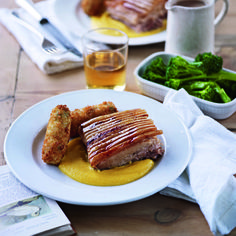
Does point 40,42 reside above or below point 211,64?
below

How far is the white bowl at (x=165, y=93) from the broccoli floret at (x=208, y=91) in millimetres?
67

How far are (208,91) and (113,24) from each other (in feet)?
4.71

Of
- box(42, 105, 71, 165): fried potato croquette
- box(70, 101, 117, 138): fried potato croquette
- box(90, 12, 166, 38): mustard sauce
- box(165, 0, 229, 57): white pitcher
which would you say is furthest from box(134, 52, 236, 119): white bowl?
box(42, 105, 71, 165): fried potato croquette

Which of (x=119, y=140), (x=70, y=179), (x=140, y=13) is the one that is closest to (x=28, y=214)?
(x=70, y=179)

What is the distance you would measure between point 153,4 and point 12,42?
1299 millimetres

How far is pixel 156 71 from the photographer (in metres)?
2.63

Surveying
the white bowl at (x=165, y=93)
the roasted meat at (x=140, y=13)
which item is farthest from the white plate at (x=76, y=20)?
the white bowl at (x=165, y=93)

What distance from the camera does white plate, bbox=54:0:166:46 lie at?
3168 mm

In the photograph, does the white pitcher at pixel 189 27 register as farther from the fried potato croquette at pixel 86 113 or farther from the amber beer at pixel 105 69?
the fried potato croquette at pixel 86 113

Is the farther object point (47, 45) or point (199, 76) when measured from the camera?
point (47, 45)

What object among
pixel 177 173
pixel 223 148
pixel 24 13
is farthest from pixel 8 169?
pixel 24 13

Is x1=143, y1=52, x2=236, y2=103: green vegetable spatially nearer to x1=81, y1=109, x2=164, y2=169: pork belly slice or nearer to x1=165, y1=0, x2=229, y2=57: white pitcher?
x1=165, y1=0, x2=229, y2=57: white pitcher

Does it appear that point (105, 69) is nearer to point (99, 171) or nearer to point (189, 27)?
point (189, 27)

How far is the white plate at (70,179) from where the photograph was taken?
1.69 meters
